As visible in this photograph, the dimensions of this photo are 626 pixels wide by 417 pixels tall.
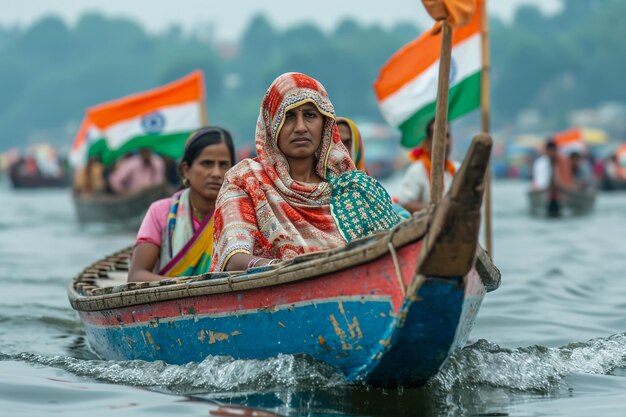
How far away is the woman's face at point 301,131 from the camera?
5.51 m

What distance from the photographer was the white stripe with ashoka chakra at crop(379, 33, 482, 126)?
10484 mm

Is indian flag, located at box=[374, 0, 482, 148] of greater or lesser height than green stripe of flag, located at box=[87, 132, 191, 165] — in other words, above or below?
below

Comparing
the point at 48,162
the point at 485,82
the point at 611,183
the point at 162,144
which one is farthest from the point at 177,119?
the point at 48,162

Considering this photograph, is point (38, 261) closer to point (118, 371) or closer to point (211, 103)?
point (118, 371)

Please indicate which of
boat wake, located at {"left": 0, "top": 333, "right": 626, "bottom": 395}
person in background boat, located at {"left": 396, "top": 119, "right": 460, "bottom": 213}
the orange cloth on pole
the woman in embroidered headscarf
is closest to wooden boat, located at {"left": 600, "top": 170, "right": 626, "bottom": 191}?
person in background boat, located at {"left": 396, "top": 119, "right": 460, "bottom": 213}

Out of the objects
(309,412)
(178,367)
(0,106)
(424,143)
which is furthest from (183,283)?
(0,106)

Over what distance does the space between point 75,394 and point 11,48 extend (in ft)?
629

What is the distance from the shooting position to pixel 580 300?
32.9ft

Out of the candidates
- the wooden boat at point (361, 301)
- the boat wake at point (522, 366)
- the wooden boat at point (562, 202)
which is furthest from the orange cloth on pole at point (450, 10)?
the wooden boat at point (562, 202)

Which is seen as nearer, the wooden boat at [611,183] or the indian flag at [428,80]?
the indian flag at [428,80]

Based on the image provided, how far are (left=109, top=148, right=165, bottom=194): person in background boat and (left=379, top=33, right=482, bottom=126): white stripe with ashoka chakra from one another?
940cm

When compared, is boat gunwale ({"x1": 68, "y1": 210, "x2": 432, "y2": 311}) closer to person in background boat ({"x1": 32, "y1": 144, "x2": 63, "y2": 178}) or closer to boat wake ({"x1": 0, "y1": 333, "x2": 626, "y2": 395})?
boat wake ({"x1": 0, "y1": 333, "x2": 626, "y2": 395})

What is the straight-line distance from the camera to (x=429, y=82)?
10500 millimetres

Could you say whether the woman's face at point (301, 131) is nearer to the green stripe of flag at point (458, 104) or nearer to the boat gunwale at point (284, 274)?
the boat gunwale at point (284, 274)
